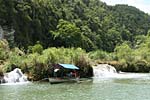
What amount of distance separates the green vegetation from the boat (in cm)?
149

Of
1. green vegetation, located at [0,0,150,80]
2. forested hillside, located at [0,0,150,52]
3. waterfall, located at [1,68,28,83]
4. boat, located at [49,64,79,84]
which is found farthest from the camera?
forested hillside, located at [0,0,150,52]

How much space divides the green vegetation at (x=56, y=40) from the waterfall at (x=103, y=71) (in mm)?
2204

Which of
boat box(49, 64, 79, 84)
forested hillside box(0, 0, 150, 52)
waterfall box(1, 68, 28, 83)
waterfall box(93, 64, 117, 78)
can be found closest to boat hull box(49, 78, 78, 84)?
boat box(49, 64, 79, 84)

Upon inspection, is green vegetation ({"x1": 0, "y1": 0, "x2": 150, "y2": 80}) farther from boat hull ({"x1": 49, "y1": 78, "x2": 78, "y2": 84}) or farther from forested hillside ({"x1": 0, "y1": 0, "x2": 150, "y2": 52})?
boat hull ({"x1": 49, "y1": 78, "x2": 78, "y2": 84})

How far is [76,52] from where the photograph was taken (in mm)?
59219

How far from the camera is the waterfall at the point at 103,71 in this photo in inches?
2520

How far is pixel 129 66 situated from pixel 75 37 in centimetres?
3276

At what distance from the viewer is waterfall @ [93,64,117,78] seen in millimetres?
64000

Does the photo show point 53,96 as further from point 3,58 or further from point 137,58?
point 137,58

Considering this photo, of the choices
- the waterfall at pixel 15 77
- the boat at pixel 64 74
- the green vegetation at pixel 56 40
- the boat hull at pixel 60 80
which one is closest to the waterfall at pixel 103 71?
the green vegetation at pixel 56 40

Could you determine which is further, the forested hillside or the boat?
the forested hillside

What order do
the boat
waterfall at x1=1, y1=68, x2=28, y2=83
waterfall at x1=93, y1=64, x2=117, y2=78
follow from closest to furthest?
waterfall at x1=1, y1=68, x2=28, y2=83 < the boat < waterfall at x1=93, y1=64, x2=117, y2=78

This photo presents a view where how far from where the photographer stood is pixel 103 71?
6650 cm

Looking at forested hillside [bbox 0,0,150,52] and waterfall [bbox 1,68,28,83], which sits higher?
forested hillside [bbox 0,0,150,52]
